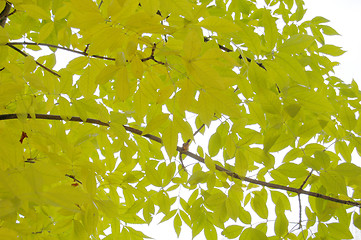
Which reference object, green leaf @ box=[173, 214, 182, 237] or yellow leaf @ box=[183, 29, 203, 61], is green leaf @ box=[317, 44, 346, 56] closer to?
yellow leaf @ box=[183, 29, 203, 61]

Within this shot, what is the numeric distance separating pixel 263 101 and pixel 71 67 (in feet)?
1.94

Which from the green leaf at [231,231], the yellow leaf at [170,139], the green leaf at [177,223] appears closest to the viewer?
the yellow leaf at [170,139]

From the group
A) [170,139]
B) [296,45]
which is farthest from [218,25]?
[170,139]

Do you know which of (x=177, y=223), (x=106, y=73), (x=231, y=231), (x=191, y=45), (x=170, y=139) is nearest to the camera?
(x=191, y=45)

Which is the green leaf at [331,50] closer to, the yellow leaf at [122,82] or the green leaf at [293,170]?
the green leaf at [293,170]

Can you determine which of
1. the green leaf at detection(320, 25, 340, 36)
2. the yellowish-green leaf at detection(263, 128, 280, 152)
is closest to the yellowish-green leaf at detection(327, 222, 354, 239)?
the yellowish-green leaf at detection(263, 128, 280, 152)

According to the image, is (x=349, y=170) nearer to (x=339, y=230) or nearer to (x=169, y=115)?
(x=339, y=230)

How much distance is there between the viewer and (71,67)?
93 centimetres

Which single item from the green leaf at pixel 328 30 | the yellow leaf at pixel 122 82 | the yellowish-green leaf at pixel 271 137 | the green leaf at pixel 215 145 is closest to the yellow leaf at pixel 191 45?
the yellow leaf at pixel 122 82

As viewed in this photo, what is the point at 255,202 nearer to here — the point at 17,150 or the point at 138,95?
the point at 138,95

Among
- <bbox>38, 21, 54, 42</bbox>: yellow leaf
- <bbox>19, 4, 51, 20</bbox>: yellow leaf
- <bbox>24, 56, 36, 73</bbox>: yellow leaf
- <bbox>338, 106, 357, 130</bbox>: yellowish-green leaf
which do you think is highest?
<bbox>38, 21, 54, 42</bbox>: yellow leaf

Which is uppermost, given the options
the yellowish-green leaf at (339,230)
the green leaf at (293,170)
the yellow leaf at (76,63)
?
the yellow leaf at (76,63)

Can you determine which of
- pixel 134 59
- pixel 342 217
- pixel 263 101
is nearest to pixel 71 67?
pixel 134 59

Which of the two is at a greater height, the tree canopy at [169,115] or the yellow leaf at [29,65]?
the yellow leaf at [29,65]
